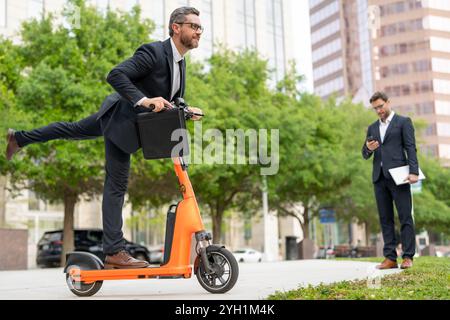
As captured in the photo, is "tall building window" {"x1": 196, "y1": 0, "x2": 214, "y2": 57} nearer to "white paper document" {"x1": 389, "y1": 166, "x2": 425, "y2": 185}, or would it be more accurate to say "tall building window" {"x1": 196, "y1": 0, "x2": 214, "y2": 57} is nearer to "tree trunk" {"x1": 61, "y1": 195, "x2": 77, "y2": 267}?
"tree trunk" {"x1": 61, "y1": 195, "x2": 77, "y2": 267}

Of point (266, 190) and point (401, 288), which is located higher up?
point (266, 190)

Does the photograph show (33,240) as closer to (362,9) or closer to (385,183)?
(385,183)

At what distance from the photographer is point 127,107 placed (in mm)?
4891

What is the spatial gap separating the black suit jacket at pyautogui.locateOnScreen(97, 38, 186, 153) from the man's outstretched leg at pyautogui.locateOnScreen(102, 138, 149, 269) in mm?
177

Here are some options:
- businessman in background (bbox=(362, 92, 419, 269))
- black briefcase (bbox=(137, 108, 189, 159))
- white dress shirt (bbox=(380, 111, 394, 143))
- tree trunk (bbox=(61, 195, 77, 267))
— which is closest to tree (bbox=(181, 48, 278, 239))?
tree trunk (bbox=(61, 195, 77, 267))

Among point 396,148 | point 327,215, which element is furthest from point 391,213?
point 327,215

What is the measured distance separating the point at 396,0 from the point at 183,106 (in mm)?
90185

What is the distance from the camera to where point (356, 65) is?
94.4 metres

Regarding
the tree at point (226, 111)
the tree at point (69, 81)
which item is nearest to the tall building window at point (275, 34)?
the tree at point (226, 111)

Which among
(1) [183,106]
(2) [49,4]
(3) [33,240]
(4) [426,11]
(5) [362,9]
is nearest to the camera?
(1) [183,106]

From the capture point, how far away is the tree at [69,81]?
1812 centimetres

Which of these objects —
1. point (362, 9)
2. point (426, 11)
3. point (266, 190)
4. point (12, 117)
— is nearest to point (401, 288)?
point (12, 117)

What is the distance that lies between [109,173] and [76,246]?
19001mm

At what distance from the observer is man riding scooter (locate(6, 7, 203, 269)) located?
481cm
